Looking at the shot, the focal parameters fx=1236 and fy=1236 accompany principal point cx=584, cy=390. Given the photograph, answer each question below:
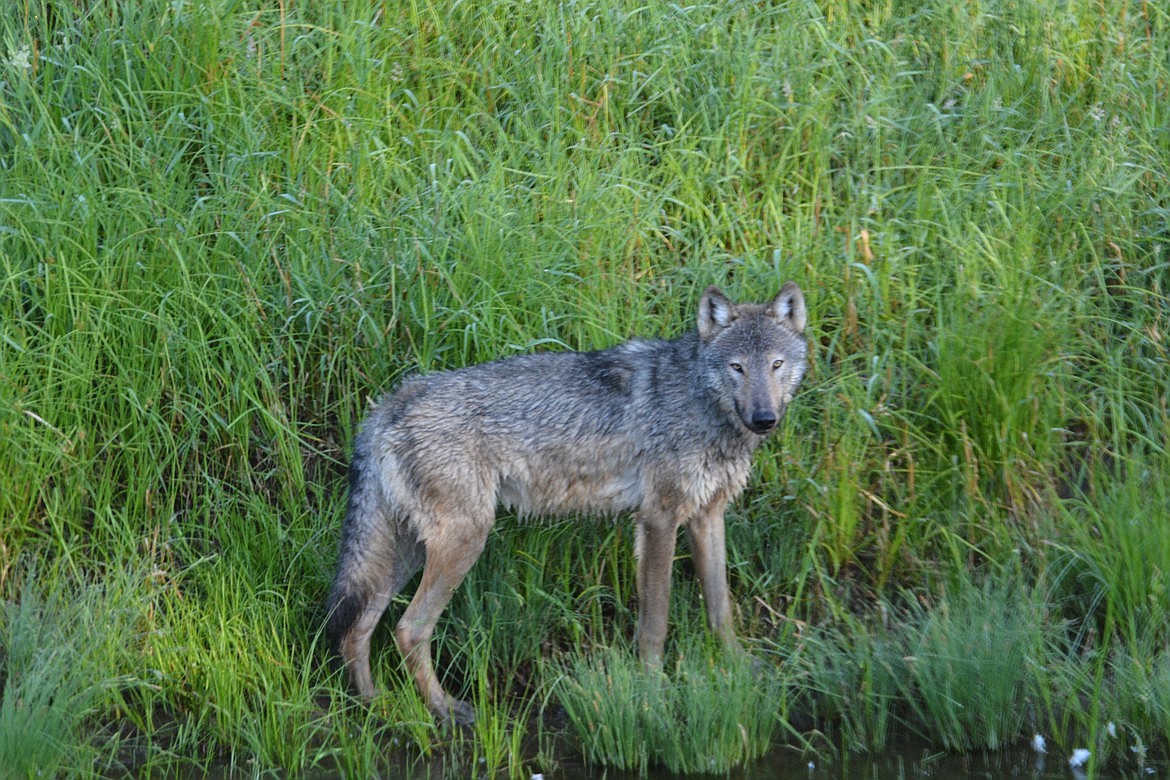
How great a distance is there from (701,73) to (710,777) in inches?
164

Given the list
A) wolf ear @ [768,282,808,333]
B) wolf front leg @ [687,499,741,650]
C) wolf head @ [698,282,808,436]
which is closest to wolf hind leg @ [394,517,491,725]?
wolf front leg @ [687,499,741,650]

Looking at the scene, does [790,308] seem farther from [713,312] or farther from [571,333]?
[571,333]

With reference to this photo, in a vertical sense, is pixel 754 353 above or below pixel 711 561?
above

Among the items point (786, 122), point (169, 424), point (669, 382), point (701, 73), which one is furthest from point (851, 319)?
point (169, 424)

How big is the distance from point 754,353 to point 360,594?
1.96m

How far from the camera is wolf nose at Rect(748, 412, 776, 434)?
503cm

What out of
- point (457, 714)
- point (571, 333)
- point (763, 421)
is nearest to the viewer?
point (763, 421)

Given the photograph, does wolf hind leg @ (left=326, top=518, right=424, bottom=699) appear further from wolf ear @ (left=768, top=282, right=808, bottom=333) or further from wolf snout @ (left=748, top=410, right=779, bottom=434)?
wolf ear @ (left=768, top=282, right=808, bottom=333)

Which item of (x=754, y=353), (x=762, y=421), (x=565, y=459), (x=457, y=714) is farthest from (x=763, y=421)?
(x=457, y=714)

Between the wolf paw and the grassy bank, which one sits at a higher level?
the grassy bank

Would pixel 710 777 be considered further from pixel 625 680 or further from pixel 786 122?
pixel 786 122

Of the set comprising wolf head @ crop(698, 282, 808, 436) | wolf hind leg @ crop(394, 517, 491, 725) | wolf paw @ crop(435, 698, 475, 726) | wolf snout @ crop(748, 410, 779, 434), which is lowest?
wolf paw @ crop(435, 698, 475, 726)

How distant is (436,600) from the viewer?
5.25m

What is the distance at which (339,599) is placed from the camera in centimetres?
520
